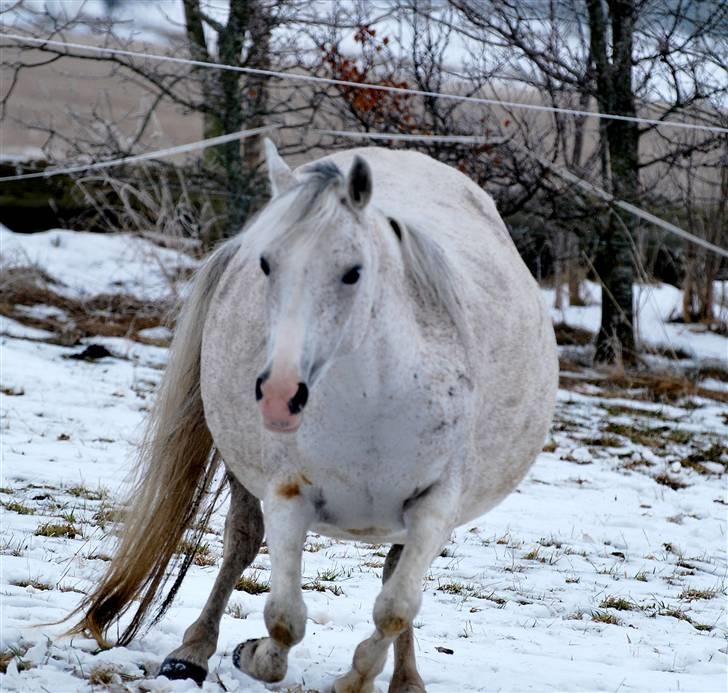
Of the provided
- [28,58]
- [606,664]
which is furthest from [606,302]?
[28,58]

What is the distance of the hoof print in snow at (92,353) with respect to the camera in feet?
28.9

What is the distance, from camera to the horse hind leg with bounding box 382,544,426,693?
3150 millimetres

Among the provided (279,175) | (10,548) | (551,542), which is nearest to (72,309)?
(551,542)

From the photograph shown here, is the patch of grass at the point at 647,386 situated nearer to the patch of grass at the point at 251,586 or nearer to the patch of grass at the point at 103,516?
the patch of grass at the point at 103,516

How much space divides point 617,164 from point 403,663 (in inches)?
339

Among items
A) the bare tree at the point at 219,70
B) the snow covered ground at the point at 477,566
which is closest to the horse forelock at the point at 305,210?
A: the snow covered ground at the point at 477,566

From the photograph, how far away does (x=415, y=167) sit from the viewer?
3389 mm

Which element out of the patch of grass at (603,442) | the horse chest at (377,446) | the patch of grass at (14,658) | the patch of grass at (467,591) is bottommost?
the patch of grass at (603,442)

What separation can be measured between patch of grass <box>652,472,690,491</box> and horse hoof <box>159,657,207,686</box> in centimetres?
438

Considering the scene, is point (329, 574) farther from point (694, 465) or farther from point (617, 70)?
point (617, 70)

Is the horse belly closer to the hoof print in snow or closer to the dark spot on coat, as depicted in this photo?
the dark spot on coat

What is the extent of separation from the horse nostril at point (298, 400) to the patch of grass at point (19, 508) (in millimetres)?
3086

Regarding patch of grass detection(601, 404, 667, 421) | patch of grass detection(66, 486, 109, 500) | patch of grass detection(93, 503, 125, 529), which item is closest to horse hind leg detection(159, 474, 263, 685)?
patch of grass detection(93, 503, 125, 529)

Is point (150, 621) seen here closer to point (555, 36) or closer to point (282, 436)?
point (282, 436)
